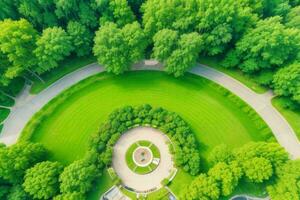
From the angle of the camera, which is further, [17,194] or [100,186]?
[100,186]

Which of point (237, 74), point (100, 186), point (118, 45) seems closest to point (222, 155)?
point (237, 74)

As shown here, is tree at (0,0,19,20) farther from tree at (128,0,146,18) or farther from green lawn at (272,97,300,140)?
green lawn at (272,97,300,140)

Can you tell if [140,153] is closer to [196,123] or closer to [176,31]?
[196,123]

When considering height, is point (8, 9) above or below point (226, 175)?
above

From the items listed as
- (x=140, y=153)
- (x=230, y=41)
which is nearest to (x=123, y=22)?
(x=230, y=41)

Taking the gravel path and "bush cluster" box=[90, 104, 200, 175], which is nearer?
"bush cluster" box=[90, 104, 200, 175]

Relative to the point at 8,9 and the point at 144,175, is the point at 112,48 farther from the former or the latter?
the point at 144,175

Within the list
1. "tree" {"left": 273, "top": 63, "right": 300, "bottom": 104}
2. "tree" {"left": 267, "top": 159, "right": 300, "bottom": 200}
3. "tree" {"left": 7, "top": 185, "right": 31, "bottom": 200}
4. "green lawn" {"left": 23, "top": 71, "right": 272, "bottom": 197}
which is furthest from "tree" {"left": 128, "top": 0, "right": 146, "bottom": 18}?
"tree" {"left": 267, "top": 159, "right": 300, "bottom": 200}
